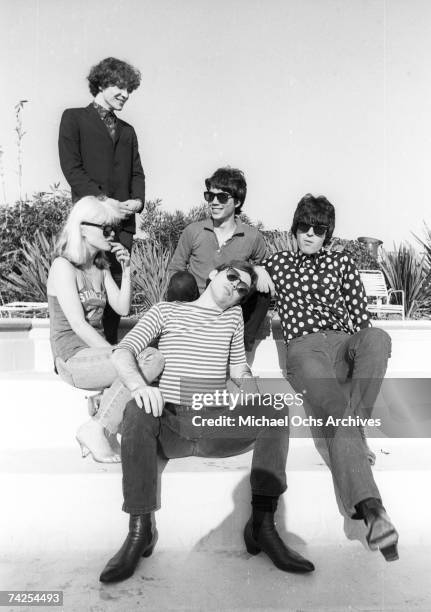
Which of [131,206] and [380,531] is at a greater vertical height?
[131,206]

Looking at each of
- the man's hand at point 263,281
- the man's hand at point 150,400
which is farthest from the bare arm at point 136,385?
the man's hand at point 263,281

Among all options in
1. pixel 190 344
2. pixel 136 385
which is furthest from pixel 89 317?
pixel 136 385

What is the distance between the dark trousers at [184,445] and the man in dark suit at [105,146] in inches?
46.1

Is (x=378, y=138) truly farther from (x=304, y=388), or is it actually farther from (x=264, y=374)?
(x=304, y=388)

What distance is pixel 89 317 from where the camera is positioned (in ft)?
9.11

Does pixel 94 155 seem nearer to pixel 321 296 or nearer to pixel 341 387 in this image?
pixel 321 296

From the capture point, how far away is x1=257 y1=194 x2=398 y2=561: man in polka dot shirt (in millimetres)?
2133

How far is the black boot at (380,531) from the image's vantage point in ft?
6.27

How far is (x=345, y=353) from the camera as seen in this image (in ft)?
8.82

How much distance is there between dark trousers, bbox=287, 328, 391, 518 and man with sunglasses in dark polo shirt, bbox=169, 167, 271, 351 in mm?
529

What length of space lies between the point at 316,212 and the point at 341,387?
873 mm

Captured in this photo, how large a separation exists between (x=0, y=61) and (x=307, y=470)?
2.47 meters

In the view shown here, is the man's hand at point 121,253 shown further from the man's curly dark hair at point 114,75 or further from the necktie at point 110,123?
the man's curly dark hair at point 114,75

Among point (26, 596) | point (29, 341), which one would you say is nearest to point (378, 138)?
point (29, 341)
